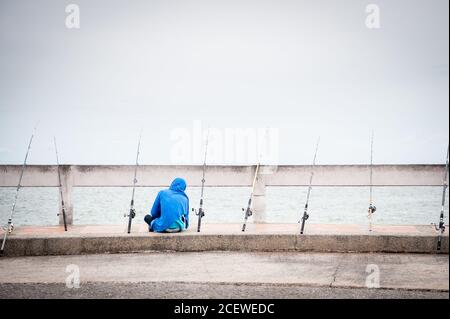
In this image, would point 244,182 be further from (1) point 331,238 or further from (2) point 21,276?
(2) point 21,276

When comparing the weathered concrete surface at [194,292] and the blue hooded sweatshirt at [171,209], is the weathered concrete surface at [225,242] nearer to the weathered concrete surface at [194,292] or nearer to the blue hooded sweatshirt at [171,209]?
the blue hooded sweatshirt at [171,209]

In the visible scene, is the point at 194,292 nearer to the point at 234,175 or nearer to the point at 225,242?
the point at 225,242

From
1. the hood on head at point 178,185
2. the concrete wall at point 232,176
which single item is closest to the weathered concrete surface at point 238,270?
the hood on head at point 178,185

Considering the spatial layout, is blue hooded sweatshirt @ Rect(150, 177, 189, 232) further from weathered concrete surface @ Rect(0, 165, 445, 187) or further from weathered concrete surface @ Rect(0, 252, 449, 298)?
weathered concrete surface @ Rect(0, 165, 445, 187)

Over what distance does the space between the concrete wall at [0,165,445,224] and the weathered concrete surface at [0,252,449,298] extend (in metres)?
2.03

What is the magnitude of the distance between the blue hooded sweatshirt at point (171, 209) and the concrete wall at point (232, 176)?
3.01 feet

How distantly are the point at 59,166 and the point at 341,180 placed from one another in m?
4.65

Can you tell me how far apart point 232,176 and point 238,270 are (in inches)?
124

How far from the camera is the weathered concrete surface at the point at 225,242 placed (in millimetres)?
7156

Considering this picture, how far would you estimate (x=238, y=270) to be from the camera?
6.11 meters

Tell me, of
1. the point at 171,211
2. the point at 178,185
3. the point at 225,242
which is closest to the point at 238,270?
the point at 225,242

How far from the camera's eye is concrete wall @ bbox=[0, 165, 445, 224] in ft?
29.2

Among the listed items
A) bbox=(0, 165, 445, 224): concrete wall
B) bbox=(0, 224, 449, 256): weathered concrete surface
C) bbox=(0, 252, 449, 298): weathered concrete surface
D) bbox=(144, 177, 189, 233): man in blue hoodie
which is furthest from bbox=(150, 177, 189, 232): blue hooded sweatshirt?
bbox=(0, 165, 445, 224): concrete wall
